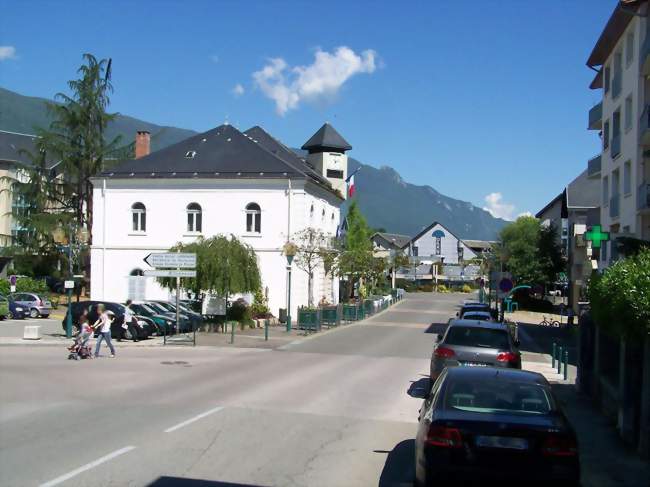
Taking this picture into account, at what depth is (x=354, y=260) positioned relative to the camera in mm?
51938

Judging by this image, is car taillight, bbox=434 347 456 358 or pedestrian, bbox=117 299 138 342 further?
pedestrian, bbox=117 299 138 342

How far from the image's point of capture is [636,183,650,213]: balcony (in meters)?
31.5

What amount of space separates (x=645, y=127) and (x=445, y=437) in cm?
2766

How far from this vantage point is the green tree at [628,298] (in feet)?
30.5

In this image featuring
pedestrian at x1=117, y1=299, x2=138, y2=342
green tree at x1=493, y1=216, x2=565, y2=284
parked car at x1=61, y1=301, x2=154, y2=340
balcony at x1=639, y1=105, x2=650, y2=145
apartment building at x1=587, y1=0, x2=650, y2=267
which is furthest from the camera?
green tree at x1=493, y1=216, x2=565, y2=284

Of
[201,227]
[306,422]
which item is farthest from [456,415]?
[201,227]

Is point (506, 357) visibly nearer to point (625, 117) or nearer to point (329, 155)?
point (625, 117)

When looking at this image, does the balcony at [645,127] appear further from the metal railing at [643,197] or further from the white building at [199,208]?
the white building at [199,208]

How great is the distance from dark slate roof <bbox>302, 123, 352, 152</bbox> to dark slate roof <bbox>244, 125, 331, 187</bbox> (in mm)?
8049

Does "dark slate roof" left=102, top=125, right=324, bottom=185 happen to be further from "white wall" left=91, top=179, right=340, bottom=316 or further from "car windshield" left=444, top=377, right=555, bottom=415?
"car windshield" left=444, top=377, right=555, bottom=415

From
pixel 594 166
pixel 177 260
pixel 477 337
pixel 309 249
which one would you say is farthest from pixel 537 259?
pixel 477 337

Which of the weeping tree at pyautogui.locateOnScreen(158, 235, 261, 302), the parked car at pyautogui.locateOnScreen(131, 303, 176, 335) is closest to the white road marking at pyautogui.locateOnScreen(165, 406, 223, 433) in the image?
the parked car at pyautogui.locateOnScreen(131, 303, 176, 335)

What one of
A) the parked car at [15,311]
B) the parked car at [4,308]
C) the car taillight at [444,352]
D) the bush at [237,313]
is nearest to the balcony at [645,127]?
the bush at [237,313]

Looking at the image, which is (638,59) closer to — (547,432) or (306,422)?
(306,422)
